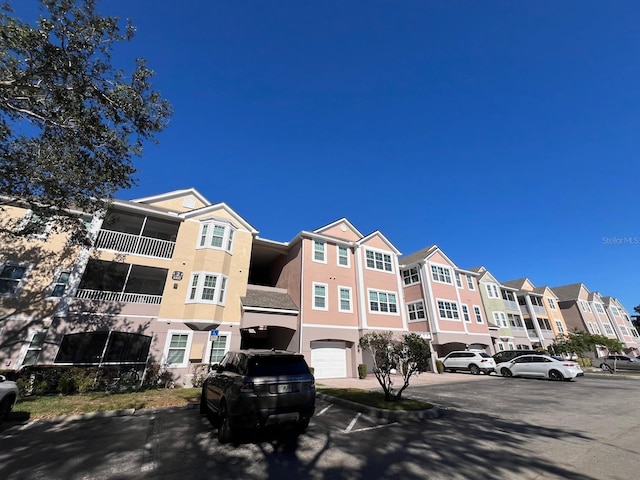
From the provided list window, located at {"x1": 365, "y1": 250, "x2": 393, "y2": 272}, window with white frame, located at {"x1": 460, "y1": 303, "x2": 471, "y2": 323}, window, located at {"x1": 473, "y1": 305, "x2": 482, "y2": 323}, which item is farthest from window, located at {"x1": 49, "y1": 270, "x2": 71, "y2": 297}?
window, located at {"x1": 473, "y1": 305, "x2": 482, "y2": 323}

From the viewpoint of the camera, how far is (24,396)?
36.0ft

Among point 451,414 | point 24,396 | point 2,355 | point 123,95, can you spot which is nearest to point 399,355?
point 451,414

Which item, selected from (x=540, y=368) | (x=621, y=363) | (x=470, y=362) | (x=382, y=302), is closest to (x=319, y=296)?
(x=382, y=302)

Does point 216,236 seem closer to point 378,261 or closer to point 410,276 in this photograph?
point 378,261

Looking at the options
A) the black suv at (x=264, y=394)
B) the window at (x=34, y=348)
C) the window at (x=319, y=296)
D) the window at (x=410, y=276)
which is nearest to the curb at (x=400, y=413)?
the black suv at (x=264, y=394)

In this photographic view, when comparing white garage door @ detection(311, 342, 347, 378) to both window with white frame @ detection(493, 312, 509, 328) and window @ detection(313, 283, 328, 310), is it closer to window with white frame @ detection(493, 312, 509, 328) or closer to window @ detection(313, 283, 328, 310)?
window @ detection(313, 283, 328, 310)

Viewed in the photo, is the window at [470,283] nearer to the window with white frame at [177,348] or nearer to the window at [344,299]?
the window at [344,299]

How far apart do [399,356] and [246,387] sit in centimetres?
673

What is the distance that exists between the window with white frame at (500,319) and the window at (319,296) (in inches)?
926

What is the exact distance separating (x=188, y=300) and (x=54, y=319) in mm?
6353

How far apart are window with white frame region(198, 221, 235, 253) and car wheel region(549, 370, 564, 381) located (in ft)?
81.3

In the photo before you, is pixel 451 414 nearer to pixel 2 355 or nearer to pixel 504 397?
pixel 504 397

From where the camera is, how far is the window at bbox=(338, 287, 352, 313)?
20953 mm

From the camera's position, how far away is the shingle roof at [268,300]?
723 inches
